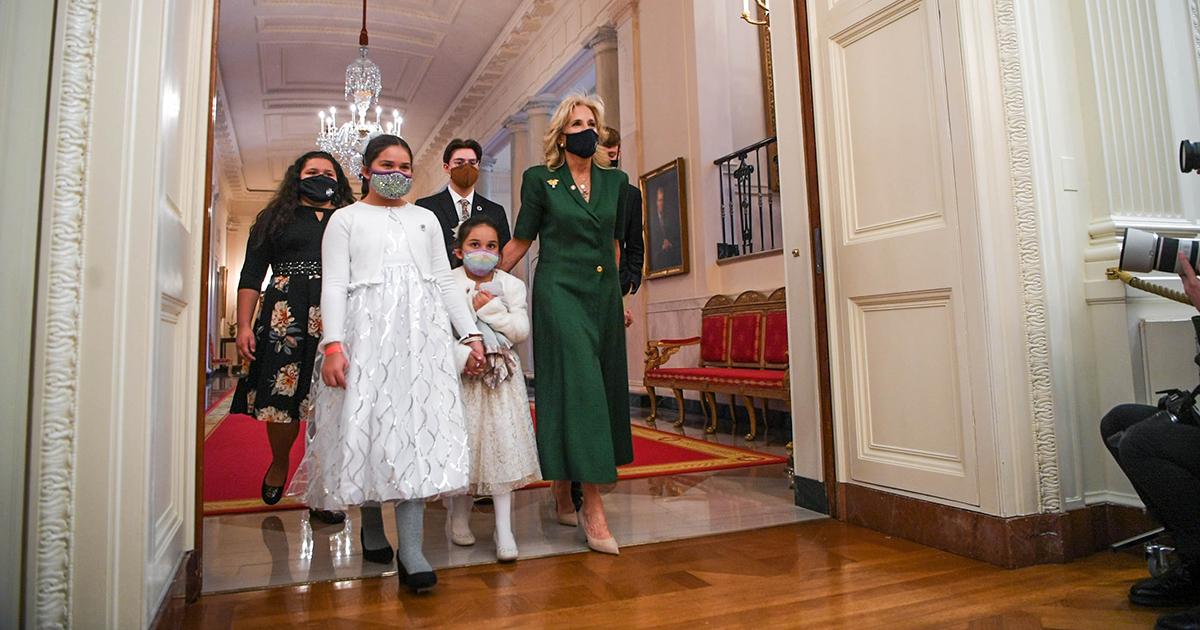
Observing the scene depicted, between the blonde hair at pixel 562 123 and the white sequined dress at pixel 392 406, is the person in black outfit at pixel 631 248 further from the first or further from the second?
the white sequined dress at pixel 392 406

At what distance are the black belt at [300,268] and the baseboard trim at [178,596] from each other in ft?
3.97

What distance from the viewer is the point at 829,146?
2.84 meters

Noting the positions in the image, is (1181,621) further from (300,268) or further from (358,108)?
(358,108)

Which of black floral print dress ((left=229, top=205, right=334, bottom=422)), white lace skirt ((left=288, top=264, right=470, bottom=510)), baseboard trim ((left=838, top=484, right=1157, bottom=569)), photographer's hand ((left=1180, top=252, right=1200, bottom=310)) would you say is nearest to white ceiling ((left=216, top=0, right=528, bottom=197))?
black floral print dress ((left=229, top=205, right=334, bottom=422))

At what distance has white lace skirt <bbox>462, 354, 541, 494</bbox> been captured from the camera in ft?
7.78

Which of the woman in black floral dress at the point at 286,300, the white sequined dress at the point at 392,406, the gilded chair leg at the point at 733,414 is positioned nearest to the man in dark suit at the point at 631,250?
the white sequined dress at the point at 392,406

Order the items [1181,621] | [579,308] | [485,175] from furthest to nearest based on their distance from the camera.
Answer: [485,175] → [579,308] → [1181,621]

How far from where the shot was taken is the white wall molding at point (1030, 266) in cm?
223

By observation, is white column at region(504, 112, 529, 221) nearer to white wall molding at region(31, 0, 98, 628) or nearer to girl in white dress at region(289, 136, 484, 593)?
girl in white dress at region(289, 136, 484, 593)

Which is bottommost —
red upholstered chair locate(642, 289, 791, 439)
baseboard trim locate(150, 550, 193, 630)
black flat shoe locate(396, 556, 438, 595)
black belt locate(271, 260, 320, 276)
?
black flat shoe locate(396, 556, 438, 595)

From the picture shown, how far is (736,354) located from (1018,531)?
3.63 metres

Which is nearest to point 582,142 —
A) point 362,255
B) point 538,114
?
point 362,255

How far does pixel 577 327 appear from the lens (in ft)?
8.12

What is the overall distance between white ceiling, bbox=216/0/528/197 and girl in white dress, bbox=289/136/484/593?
24.8 ft
